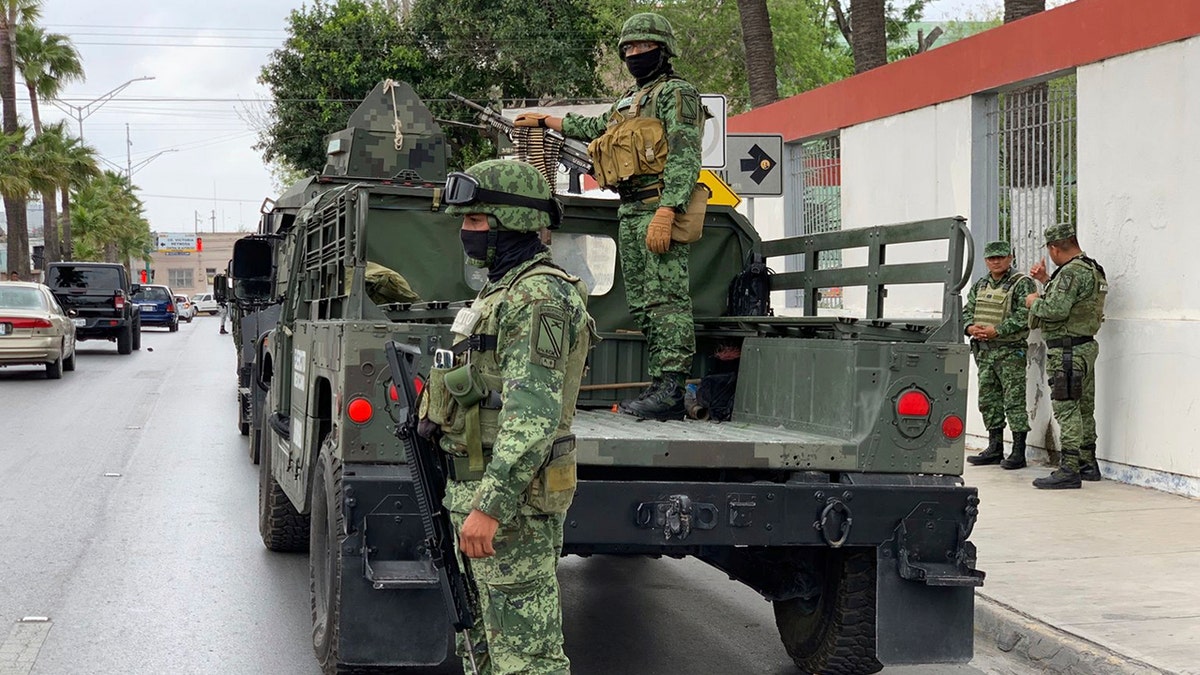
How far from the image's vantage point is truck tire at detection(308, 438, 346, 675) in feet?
16.4

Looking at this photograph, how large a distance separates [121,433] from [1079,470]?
9357 millimetres

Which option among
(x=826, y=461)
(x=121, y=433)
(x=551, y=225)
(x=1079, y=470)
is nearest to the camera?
(x=551, y=225)

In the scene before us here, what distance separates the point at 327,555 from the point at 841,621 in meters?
1.98

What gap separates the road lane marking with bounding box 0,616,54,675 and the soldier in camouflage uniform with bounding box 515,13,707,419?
2.75 meters

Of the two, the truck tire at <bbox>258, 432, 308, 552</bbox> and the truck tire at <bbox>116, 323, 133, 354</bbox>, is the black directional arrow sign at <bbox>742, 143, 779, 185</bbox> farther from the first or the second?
the truck tire at <bbox>116, 323, 133, 354</bbox>

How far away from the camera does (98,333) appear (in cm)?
2933

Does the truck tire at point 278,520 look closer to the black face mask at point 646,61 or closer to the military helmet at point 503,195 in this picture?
the black face mask at point 646,61

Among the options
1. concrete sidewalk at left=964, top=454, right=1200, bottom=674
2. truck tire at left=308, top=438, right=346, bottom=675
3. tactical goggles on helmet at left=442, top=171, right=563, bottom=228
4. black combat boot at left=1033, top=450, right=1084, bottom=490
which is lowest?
concrete sidewalk at left=964, top=454, right=1200, bottom=674

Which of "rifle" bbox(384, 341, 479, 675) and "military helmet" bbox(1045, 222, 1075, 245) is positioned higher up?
"military helmet" bbox(1045, 222, 1075, 245)

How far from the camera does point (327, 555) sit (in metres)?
5.38

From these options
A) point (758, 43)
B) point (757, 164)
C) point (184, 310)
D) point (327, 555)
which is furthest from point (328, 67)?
point (184, 310)

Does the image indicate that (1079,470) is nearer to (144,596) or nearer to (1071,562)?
(1071,562)

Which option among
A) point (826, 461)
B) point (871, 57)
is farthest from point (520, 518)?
point (871, 57)

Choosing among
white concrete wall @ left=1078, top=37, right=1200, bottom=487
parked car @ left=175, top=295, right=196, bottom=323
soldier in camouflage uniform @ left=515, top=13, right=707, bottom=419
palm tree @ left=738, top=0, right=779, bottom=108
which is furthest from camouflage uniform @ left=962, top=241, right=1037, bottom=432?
parked car @ left=175, top=295, right=196, bottom=323
